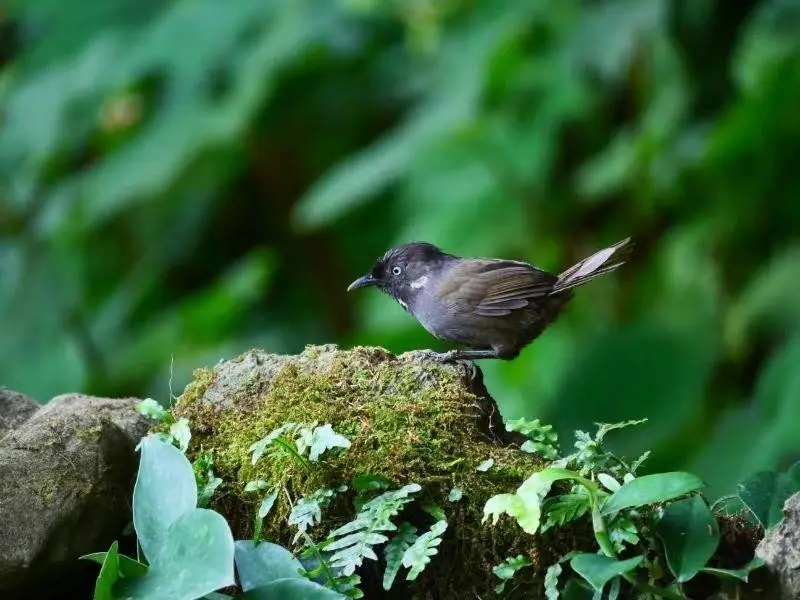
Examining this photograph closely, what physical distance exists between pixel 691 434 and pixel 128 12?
427cm

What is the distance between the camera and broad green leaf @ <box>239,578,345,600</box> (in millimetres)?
1984

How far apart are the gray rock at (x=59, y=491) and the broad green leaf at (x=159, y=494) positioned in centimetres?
20

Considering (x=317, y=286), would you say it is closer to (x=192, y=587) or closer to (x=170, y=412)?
(x=170, y=412)

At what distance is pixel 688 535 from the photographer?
6.75ft

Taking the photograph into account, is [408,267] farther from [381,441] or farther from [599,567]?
[599,567]

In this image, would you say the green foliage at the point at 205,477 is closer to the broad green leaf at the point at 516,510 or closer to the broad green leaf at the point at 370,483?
the broad green leaf at the point at 370,483

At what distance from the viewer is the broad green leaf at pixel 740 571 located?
76.7 inches

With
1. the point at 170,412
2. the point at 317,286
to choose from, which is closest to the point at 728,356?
the point at 317,286

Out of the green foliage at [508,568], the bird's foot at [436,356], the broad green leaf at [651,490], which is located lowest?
the green foliage at [508,568]

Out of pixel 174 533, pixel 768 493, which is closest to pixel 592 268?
pixel 768 493

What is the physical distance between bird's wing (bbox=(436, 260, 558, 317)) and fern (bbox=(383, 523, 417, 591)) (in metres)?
1.12

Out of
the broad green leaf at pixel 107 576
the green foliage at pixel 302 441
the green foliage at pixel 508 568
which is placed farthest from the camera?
the green foliage at pixel 302 441

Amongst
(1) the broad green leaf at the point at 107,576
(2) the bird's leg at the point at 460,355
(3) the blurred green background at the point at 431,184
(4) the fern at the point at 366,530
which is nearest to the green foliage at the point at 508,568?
(4) the fern at the point at 366,530

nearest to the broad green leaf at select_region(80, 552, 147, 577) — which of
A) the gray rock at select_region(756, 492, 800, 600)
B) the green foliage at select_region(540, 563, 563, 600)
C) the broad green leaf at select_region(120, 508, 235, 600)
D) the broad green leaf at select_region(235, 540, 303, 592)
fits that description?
the broad green leaf at select_region(120, 508, 235, 600)
